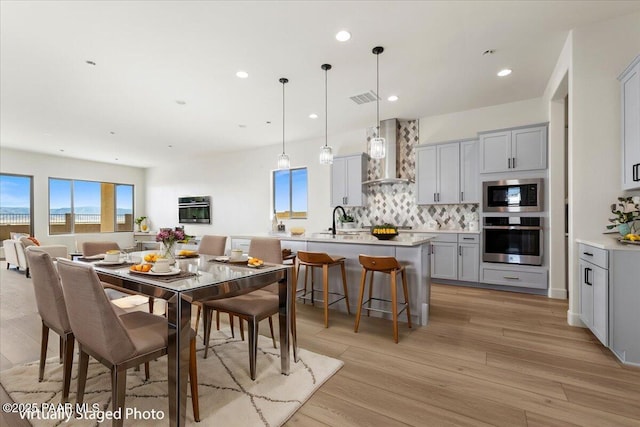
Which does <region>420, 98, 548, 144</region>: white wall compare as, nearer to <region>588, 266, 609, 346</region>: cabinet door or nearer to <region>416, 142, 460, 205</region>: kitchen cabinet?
<region>416, 142, 460, 205</region>: kitchen cabinet

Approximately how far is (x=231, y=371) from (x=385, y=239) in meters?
2.00

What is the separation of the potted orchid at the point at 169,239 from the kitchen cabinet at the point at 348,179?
158 inches

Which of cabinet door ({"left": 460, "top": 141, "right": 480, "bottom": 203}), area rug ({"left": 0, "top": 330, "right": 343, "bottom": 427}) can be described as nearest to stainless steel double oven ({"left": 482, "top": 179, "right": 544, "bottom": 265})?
cabinet door ({"left": 460, "top": 141, "right": 480, "bottom": 203})

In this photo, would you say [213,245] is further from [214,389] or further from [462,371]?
[462,371]

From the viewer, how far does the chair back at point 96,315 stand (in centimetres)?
140

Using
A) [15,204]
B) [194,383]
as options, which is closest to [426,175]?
[194,383]

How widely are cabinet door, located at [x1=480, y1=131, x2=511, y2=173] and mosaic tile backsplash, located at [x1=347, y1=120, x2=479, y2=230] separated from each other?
0.80 meters

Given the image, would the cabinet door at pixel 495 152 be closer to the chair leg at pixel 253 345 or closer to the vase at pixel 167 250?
the chair leg at pixel 253 345

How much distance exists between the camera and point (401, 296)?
327cm

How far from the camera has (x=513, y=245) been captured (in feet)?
14.4

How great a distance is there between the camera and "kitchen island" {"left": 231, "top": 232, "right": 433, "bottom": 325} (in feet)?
10.1

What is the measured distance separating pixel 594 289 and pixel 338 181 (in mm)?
4277

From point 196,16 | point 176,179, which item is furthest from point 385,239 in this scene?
point 176,179

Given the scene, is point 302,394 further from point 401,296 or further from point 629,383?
point 629,383
